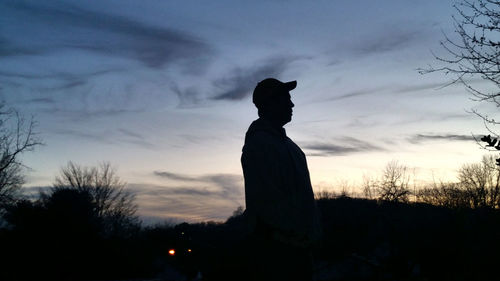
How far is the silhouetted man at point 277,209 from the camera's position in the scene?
244 cm

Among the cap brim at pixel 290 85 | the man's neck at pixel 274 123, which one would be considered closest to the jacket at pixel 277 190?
the man's neck at pixel 274 123

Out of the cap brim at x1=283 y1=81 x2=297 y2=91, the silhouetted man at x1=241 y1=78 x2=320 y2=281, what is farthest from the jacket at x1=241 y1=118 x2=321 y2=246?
the cap brim at x1=283 y1=81 x2=297 y2=91

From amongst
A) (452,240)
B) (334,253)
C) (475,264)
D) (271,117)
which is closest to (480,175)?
(334,253)

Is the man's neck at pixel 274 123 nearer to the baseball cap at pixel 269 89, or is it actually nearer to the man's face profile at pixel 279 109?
the man's face profile at pixel 279 109

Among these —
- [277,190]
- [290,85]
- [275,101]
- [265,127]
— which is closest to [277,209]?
[277,190]

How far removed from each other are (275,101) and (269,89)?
0.10m

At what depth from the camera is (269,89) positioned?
293 centimetres

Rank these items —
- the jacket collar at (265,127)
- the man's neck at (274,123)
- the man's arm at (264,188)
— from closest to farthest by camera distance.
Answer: the man's arm at (264,188) < the jacket collar at (265,127) < the man's neck at (274,123)

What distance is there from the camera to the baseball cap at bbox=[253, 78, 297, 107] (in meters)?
2.91

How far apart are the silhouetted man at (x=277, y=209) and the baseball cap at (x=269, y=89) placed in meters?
0.27

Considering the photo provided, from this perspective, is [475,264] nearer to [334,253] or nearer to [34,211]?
[334,253]

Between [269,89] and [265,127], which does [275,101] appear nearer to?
[269,89]

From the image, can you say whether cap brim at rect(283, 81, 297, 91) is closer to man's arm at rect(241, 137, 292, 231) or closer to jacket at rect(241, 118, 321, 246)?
jacket at rect(241, 118, 321, 246)

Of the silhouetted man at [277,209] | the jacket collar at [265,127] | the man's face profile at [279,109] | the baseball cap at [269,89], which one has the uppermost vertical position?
the baseball cap at [269,89]
